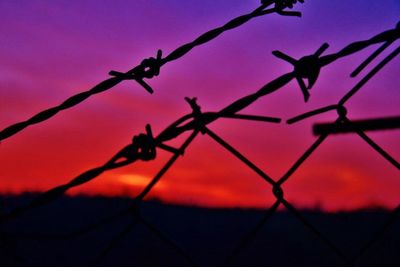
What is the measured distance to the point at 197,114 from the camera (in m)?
0.92

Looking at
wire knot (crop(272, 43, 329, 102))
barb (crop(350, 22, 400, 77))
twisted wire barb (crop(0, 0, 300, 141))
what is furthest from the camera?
twisted wire barb (crop(0, 0, 300, 141))

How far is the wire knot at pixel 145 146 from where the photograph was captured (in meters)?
0.92

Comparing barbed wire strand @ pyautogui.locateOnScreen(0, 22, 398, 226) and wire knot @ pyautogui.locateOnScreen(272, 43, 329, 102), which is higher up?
wire knot @ pyautogui.locateOnScreen(272, 43, 329, 102)

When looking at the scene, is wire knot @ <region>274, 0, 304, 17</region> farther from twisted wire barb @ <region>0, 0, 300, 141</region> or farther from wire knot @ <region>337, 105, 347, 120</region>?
wire knot @ <region>337, 105, 347, 120</region>

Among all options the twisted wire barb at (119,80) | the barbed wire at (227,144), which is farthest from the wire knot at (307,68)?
the twisted wire barb at (119,80)

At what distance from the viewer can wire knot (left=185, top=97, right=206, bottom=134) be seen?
91cm

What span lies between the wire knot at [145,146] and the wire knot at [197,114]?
93 millimetres

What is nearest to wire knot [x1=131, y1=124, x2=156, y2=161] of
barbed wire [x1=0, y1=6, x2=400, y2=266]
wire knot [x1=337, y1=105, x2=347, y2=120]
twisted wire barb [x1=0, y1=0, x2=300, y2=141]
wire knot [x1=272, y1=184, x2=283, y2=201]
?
barbed wire [x1=0, y1=6, x2=400, y2=266]

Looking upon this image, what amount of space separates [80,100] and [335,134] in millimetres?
560

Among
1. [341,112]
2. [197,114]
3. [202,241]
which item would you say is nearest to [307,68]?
[341,112]

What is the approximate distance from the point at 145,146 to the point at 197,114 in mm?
120

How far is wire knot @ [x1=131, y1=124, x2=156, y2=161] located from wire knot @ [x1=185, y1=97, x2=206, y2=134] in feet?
0.31

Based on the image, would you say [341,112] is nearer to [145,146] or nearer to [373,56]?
[373,56]

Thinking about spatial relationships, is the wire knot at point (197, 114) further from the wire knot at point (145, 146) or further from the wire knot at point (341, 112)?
the wire knot at point (341, 112)
